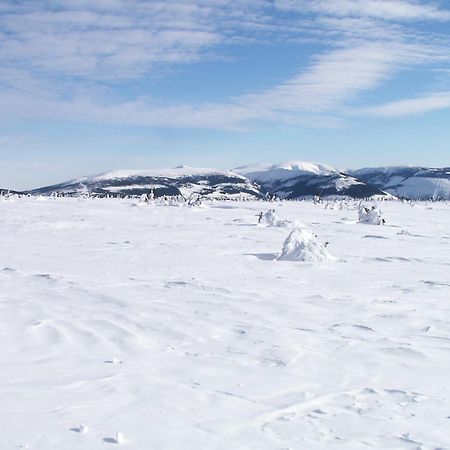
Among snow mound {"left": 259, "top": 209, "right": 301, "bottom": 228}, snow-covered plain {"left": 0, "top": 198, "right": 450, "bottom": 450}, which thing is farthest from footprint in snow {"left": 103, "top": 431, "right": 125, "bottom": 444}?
snow mound {"left": 259, "top": 209, "right": 301, "bottom": 228}

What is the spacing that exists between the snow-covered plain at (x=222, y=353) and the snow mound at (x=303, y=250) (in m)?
0.46

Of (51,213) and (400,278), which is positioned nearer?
(400,278)

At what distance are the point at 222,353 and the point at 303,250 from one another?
7.61m

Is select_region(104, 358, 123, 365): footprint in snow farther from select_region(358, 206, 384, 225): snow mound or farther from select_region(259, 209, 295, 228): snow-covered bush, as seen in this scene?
select_region(358, 206, 384, 225): snow mound

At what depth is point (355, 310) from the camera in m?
8.24

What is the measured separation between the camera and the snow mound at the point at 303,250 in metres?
13.3

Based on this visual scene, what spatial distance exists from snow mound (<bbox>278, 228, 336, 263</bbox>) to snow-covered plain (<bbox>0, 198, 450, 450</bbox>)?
1.49ft

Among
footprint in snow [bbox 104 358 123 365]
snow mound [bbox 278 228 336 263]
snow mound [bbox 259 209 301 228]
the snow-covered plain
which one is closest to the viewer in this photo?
the snow-covered plain

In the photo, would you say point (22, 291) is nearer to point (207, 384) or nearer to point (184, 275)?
point (184, 275)

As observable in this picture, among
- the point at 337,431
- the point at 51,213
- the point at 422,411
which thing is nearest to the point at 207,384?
the point at 337,431

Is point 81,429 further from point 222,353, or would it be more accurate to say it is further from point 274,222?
point 274,222

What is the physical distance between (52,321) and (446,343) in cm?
491

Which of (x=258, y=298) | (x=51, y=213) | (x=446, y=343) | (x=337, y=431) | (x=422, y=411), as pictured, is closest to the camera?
(x=337, y=431)

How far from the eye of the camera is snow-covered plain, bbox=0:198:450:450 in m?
4.14
